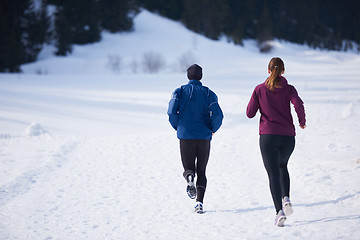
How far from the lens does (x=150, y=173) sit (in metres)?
6.00

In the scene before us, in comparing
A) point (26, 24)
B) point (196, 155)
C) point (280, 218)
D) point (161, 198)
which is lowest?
point (161, 198)

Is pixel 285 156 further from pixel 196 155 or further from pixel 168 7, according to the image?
pixel 168 7

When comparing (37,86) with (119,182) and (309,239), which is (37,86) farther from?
(309,239)

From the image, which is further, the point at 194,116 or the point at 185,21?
the point at 185,21

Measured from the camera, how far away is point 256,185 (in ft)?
17.2

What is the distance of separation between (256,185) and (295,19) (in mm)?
69950

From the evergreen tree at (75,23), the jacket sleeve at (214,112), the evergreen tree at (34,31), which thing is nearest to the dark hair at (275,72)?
the jacket sleeve at (214,112)

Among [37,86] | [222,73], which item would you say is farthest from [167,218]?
[222,73]

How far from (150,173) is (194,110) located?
7.86 ft

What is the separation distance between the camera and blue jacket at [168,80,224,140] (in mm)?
3918

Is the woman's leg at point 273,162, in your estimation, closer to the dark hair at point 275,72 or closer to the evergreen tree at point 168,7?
the dark hair at point 275,72

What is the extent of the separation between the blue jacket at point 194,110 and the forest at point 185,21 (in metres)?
28.8

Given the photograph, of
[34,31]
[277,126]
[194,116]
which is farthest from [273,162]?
[34,31]

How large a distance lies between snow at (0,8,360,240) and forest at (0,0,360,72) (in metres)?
20.0
